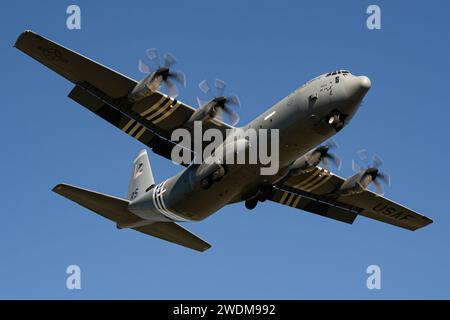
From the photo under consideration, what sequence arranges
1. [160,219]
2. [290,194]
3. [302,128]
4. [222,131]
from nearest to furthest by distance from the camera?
[302,128]
[222,131]
[160,219]
[290,194]

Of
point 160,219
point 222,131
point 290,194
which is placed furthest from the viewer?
point 290,194

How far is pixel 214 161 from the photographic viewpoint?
99.3 ft

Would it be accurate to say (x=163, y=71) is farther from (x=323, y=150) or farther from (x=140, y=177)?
(x=140, y=177)

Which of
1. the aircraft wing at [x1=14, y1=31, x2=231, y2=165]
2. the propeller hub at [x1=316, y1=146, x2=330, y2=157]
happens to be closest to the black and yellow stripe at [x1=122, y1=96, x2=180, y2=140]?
the aircraft wing at [x1=14, y1=31, x2=231, y2=165]

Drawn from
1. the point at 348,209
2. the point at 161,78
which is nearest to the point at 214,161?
the point at 161,78

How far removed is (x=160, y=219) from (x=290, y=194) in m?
6.45

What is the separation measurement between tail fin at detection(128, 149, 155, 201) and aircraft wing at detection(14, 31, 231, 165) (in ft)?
9.72

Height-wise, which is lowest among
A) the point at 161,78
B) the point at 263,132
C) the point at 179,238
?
the point at 179,238

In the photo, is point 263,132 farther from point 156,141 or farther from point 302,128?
point 156,141

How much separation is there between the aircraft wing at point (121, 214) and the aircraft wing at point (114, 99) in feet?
10.1

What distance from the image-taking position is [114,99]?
32.1m

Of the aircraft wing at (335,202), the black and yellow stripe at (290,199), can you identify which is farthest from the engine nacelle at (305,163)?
the black and yellow stripe at (290,199)

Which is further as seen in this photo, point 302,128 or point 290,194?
point 290,194

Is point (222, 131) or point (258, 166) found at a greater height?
point (222, 131)
